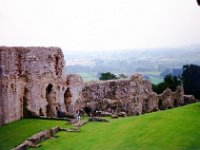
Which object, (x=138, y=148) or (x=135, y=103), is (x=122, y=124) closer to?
(x=138, y=148)

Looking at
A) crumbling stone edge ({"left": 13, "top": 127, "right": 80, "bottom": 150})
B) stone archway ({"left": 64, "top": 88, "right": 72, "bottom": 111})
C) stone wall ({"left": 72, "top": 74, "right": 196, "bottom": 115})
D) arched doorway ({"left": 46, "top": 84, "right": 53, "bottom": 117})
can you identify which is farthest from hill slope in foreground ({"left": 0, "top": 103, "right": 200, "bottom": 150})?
stone wall ({"left": 72, "top": 74, "right": 196, "bottom": 115})

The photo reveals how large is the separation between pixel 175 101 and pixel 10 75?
2311 centimetres

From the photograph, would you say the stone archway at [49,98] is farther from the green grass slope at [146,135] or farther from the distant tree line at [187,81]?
the distant tree line at [187,81]

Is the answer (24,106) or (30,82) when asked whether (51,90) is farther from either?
(24,106)

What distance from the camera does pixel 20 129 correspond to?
94.0 feet

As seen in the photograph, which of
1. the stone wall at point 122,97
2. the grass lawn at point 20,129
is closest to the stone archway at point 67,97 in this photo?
the stone wall at point 122,97

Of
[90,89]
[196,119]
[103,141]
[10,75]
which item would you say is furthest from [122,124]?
[90,89]

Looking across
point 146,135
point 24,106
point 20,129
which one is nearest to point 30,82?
point 24,106

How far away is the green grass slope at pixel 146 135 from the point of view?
18141mm

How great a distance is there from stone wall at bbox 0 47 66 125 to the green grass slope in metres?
7.31

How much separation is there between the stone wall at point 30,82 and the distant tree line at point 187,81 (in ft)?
99.2

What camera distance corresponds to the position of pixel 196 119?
2041 centimetres

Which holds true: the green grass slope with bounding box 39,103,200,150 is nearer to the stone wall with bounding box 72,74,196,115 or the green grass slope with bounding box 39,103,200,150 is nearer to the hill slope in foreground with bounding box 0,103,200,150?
the hill slope in foreground with bounding box 0,103,200,150

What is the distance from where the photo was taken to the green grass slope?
18.1 m
